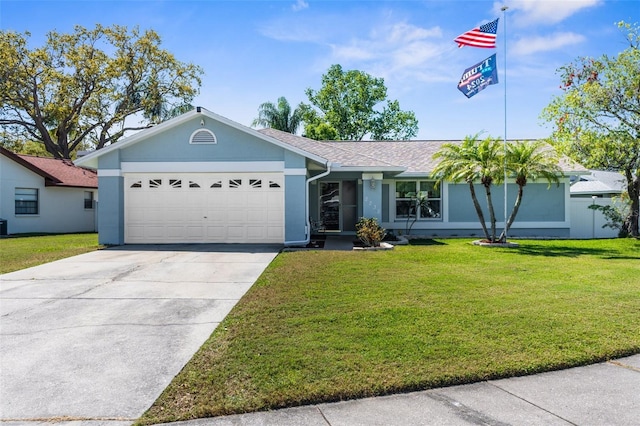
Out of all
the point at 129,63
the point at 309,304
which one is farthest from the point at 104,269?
the point at 129,63

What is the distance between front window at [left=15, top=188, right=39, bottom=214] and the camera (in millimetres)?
21547

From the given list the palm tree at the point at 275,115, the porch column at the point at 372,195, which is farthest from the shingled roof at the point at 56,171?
the palm tree at the point at 275,115

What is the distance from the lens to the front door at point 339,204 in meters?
18.3

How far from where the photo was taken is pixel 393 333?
5039mm

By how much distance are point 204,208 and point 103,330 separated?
9539 mm

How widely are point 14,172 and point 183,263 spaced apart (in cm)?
1598

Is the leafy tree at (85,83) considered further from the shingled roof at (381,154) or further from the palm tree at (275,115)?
the shingled roof at (381,154)

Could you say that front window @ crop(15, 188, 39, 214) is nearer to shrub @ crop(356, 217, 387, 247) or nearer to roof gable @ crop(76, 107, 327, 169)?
roof gable @ crop(76, 107, 327, 169)

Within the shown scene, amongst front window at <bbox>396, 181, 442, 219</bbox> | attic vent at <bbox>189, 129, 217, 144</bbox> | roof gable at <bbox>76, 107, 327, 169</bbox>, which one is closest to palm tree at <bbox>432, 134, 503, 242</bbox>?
front window at <bbox>396, 181, 442, 219</bbox>

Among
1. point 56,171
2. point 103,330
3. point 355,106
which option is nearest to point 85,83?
point 56,171

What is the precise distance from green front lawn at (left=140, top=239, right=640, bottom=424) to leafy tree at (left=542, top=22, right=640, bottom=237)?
8.79 meters

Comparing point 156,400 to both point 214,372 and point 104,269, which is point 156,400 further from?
point 104,269

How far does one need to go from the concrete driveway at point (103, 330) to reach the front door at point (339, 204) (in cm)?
817

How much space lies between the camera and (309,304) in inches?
252
